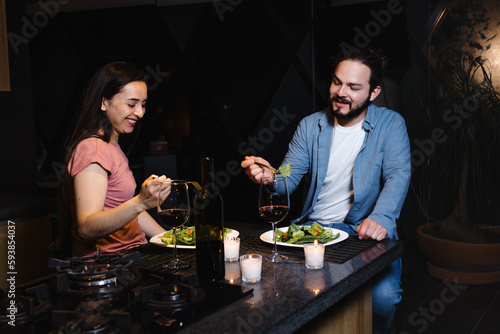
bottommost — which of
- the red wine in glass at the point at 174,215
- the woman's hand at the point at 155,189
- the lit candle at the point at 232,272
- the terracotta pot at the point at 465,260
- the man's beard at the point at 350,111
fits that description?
the terracotta pot at the point at 465,260

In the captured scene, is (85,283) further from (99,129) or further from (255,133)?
(255,133)

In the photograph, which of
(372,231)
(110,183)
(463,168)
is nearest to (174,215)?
(110,183)

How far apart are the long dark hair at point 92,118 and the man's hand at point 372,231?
3.28 ft

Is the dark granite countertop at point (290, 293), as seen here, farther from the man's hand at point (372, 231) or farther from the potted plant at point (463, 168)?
the potted plant at point (463, 168)

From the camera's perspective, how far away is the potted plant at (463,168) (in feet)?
10.8

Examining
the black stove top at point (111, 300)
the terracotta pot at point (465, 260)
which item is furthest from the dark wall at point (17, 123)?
the terracotta pot at point (465, 260)

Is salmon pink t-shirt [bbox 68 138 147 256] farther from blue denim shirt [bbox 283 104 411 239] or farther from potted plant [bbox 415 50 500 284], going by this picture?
potted plant [bbox 415 50 500 284]

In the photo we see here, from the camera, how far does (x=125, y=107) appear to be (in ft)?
6.07

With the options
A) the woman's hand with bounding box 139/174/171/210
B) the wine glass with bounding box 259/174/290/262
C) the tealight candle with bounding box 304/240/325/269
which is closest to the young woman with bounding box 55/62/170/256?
the woman's hand with bounding box 139/174/171/210

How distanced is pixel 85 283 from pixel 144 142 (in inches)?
139

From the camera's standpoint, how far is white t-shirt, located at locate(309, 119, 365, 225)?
2336mm

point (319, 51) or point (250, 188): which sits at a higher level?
point (319, 51)

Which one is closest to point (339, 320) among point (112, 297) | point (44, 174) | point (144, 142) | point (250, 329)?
point (250, 329)

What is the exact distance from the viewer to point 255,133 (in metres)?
4.07
